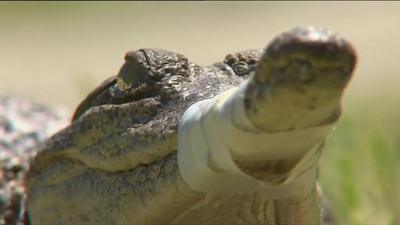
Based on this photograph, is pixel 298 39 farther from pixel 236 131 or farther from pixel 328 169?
pixel 328 169

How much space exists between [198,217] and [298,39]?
36.8 inches

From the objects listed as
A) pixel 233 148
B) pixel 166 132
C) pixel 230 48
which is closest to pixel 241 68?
pixel 166 132

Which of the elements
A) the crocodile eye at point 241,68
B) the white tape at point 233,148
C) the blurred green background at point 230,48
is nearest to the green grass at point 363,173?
the blurred green background at point 230,48

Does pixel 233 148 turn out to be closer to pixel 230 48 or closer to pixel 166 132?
pixel 166 132

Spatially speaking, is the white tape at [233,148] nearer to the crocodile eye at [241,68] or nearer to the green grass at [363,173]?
the crocodile eye at [241,68]

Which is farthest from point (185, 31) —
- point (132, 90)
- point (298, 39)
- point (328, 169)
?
point (298, 39)

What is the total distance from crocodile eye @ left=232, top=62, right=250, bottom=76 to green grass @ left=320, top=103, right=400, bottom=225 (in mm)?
1568

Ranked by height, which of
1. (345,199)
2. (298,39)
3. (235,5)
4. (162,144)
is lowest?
(235,5)

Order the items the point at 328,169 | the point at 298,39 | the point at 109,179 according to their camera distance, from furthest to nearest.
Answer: the point at 328,169 → the point at 109,179 → the point at 298,39

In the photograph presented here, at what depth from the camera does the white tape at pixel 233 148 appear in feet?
8.80

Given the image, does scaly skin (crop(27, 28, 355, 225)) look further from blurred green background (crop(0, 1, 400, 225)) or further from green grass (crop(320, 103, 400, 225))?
blurred green background (crop(0, 1, 400, 225))

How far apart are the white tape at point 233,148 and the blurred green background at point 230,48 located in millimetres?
2192

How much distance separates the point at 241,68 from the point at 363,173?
242cm

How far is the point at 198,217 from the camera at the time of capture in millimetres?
3268
